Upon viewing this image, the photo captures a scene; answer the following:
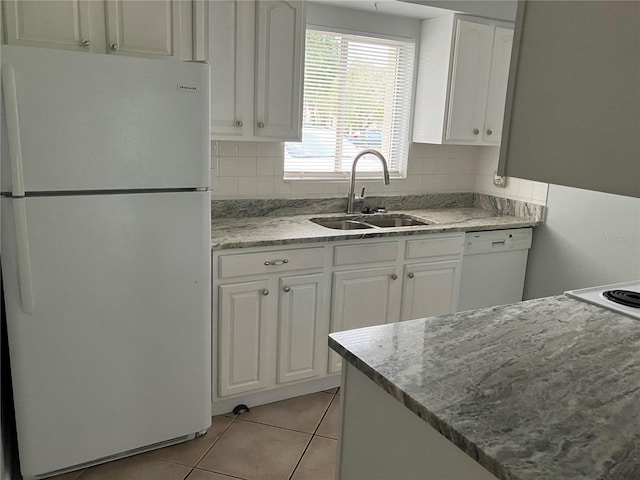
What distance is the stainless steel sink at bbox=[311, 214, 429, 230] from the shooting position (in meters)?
3.34

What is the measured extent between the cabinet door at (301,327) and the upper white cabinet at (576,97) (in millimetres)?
1829

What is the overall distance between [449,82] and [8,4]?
7.86 feet

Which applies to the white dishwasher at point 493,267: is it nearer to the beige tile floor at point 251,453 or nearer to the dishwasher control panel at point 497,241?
the dishwasher control panel at point 497,241

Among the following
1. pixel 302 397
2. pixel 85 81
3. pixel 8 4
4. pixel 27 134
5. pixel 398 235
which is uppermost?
Result: pixel 8 4

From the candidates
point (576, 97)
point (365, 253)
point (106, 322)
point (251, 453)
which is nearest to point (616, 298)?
point (576, 97)

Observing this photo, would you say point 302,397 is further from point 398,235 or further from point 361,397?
point 361,397

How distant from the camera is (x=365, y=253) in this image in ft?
9.63

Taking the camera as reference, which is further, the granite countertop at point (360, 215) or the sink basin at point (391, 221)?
the sink basin at point (391, 221)

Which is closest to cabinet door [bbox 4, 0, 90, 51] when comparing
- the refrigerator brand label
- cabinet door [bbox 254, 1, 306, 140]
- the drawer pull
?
the refrigerator brand label

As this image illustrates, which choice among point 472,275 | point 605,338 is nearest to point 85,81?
point 605,338

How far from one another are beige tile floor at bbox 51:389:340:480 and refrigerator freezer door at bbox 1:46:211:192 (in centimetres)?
123

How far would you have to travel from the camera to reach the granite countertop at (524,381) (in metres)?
1.00

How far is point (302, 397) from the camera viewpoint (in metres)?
3.03

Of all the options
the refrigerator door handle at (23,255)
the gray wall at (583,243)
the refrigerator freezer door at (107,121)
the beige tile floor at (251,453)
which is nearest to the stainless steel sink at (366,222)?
the gray wall at (583,243)
